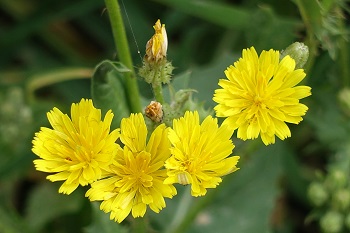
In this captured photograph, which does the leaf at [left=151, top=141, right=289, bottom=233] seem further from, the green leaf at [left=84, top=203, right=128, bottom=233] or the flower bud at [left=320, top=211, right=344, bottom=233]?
the green leaf at [left=84, top=203, right=128, bottom=233]

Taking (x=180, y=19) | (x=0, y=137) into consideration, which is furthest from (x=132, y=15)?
(x=0, y=137)

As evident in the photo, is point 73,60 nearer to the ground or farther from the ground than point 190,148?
nearer to the ground

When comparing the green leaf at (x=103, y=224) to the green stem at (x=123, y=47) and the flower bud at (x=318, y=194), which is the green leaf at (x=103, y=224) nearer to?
the green stem at (x=123, y=47)

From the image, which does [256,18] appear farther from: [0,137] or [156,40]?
[0,137]

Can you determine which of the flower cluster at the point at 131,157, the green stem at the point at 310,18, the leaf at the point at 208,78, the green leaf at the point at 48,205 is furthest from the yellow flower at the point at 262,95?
the green leaf at the point at 48,205

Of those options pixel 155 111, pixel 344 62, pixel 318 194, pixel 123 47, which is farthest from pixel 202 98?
pixel 155 111
